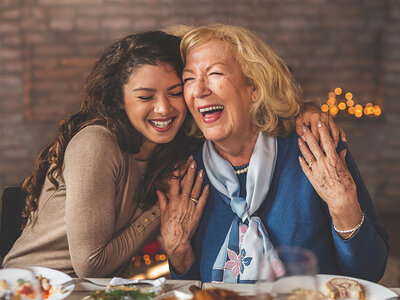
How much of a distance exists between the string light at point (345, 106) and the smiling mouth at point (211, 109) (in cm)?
310

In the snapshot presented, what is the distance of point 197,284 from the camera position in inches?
56.1

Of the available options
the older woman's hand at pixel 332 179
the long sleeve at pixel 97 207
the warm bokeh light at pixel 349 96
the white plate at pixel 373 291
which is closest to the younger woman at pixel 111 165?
the long sleeve at pixel 97 207

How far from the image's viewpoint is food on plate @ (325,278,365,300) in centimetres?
128

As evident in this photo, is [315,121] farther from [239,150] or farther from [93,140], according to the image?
[93,140]

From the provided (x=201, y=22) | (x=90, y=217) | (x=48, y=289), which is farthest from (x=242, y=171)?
(x=201, y=22)

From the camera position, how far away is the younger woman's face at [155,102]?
181 centimetres

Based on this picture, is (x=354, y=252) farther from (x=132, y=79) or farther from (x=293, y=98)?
(x=132, y=79)

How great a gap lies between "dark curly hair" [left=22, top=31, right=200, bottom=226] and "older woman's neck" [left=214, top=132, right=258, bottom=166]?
0.19m

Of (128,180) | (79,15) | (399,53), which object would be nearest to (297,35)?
(399,53)

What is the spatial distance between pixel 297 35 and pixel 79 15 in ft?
7.09

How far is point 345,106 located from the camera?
186 inches

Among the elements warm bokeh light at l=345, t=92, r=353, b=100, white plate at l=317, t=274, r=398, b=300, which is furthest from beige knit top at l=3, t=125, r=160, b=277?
warm bokeh light at l=345, t=92, r=353, b=100

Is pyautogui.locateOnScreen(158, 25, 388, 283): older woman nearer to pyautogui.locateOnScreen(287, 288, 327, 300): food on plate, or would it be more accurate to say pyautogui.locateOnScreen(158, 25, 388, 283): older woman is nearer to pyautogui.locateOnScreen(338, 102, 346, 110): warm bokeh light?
pyautogui.locateOnScreen(287, 288, 327, 300): food on plate

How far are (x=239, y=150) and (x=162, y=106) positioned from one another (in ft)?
1.20
